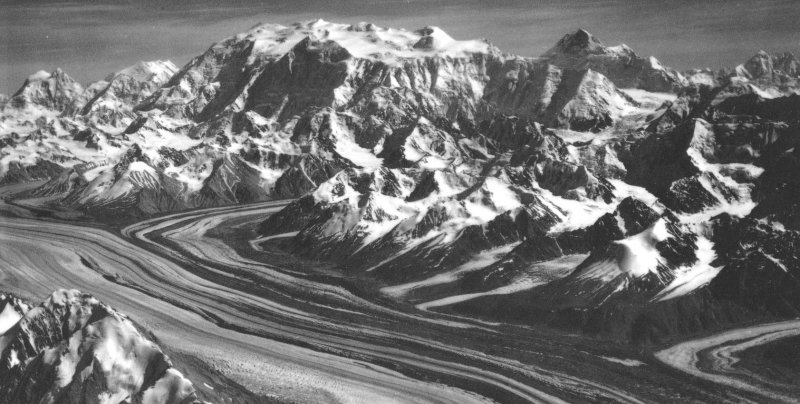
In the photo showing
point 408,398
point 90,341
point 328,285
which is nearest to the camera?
point 90,341

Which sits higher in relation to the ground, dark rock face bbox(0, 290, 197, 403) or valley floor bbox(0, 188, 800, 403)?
dark rock face bbox(0, 290, 197, 403)

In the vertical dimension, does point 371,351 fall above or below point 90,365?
below

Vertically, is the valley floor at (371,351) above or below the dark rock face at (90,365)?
below

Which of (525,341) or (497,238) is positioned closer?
(525,341)

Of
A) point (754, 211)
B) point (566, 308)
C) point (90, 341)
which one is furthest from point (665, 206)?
point (90, 341)

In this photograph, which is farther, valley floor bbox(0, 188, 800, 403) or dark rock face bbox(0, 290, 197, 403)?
valley floor bbox(0, 188, 800, 403)

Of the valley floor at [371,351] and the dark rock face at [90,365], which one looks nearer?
the dark rock face at [90,365]

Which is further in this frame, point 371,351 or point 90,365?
point 371,351

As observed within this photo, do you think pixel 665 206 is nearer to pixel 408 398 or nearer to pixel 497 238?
pixel 497 238
